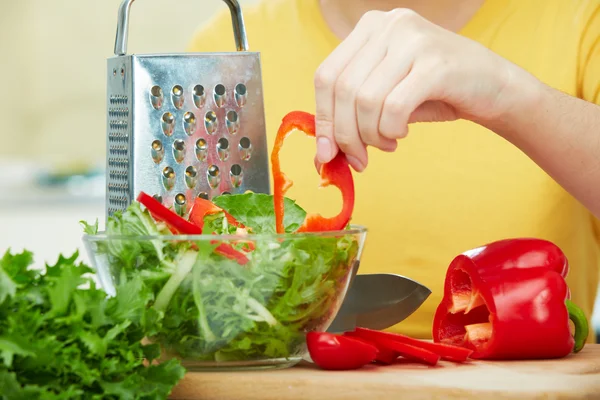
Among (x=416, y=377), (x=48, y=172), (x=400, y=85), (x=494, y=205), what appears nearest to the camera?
(x=416, y=377)

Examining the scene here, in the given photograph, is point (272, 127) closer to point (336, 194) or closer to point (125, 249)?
point (336, 194)

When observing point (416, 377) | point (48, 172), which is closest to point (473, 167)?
point (416, 377)

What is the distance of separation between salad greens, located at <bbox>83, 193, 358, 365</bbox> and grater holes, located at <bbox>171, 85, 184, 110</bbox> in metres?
0.28

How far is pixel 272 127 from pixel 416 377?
3.18 feet

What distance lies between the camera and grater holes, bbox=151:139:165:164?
1096 millimetres

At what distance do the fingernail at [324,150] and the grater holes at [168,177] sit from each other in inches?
9.3

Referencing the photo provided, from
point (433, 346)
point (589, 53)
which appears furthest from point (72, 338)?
point (589, 53)

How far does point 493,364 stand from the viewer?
35.8 inches

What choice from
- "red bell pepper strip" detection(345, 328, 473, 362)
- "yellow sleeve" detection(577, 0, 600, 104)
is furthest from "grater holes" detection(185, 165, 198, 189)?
"yellow sleeve" detection(577, 0, 600, 104)

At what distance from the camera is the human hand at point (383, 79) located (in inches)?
36.7

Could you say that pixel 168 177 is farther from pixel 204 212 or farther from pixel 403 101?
pixel 403 101

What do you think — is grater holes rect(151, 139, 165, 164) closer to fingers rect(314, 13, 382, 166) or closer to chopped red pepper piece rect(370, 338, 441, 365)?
fingers rect(314, 13, 382, 166)

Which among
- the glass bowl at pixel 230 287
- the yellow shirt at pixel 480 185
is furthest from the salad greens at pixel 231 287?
the yellow shirt at pixel 480 185

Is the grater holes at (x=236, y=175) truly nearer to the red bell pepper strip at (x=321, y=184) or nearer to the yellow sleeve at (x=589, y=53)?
the red bell pepper strip at (x=321, y=184)
